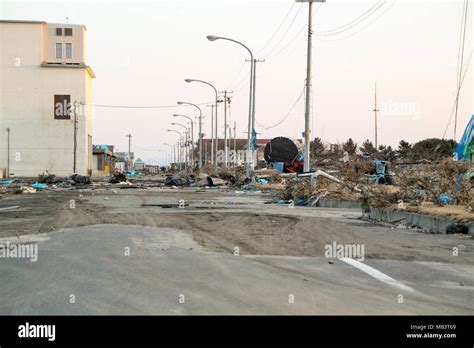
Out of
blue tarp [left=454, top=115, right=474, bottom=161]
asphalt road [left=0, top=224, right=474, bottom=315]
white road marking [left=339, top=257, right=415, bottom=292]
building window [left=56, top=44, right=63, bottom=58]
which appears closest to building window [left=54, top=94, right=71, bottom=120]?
building window [left=56, top=44, right=63, bottom=58]

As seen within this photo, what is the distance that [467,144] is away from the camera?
2225 cm

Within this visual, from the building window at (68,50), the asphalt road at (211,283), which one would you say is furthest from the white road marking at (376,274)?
the building window at (68,50)

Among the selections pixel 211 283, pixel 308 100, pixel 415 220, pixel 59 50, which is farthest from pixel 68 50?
pixel 211 283

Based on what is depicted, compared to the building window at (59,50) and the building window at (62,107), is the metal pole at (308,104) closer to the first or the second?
the building window at (62,107)

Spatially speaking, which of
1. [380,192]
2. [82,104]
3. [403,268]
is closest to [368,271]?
[403,268]

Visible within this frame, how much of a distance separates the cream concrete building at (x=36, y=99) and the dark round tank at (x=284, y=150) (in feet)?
149

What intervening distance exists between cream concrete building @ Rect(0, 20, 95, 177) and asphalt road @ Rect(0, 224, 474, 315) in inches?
3088

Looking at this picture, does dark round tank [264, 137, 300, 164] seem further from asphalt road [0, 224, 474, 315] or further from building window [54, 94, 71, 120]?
building window [54, 94, 71, 120]

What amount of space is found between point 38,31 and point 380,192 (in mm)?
77722

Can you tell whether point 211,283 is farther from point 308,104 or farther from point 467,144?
point 308,104

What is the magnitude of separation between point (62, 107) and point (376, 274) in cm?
8316
